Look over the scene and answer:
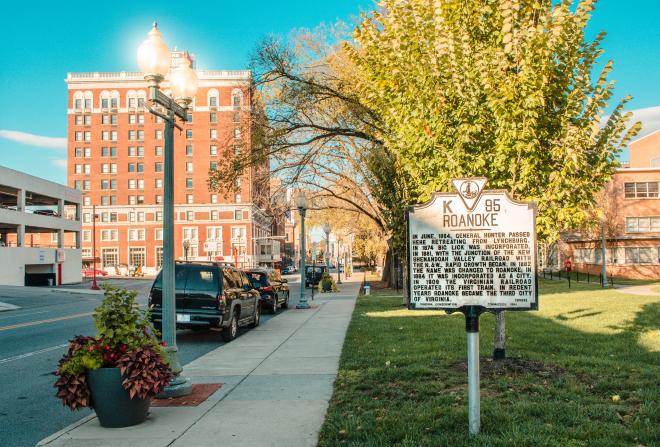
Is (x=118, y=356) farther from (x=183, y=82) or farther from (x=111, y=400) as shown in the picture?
(x=183, y=82)

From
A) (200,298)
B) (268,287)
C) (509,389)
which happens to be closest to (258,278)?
(268,287)

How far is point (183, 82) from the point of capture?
8469mm

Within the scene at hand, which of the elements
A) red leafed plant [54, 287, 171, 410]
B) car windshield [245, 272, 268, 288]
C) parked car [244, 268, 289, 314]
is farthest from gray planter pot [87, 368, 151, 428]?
car windshield [245, 272, 268, 288]

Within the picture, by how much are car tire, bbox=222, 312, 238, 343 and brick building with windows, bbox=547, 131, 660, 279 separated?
42.8 meters

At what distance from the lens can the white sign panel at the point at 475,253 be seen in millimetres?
5957

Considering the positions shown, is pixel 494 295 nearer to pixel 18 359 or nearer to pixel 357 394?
pixel 357 394

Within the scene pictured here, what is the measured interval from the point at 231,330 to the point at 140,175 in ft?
329

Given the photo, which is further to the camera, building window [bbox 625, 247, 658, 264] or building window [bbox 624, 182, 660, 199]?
building window [bbox 624, 182, 660, 199]

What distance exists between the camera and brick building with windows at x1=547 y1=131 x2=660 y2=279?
51.1m

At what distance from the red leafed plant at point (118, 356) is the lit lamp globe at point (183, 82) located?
324 centimetres

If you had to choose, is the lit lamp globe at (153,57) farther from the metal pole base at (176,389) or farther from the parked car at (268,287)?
the parked car at (268,287)

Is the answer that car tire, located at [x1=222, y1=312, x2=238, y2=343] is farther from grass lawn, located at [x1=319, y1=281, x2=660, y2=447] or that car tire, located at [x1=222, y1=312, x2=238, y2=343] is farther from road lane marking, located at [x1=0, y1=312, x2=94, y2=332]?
road lane marking, located at [x1=0, y1=312, x2=94, y2=332]

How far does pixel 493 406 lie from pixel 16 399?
21.1 feet

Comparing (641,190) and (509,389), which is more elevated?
(641,190)
